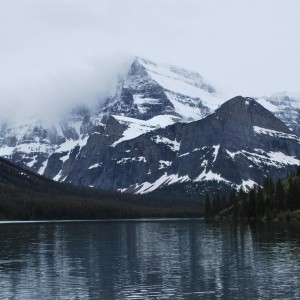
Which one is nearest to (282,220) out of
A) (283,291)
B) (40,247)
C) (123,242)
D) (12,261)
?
(123,242)

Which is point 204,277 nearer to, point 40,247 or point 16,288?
point 16,288

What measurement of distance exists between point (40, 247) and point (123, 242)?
19273 mm

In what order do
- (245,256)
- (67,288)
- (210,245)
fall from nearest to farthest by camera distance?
(67,288) < (245,256) < (210,245)

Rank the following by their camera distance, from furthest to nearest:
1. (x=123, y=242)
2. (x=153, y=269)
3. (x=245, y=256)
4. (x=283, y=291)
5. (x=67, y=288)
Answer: (x=123, y=242) < (x=245, y=256) < (x=153, y=269) < (x=67, y=288) < (x=283, y=291)

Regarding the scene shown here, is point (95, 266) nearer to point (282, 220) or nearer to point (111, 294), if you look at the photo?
point (111, 294)

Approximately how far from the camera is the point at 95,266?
8569 centimetres

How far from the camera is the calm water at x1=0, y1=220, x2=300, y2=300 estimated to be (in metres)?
63.7

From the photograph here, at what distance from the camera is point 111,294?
63344 millimetres

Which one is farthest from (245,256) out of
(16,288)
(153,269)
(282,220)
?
(282,220)

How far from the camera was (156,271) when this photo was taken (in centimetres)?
7950

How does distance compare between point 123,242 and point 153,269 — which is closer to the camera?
point 153,269

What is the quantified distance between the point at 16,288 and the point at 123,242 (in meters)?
64.9

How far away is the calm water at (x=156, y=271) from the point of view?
6369 centimetres

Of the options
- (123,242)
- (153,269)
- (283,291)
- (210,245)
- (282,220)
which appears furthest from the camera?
(282,220)
